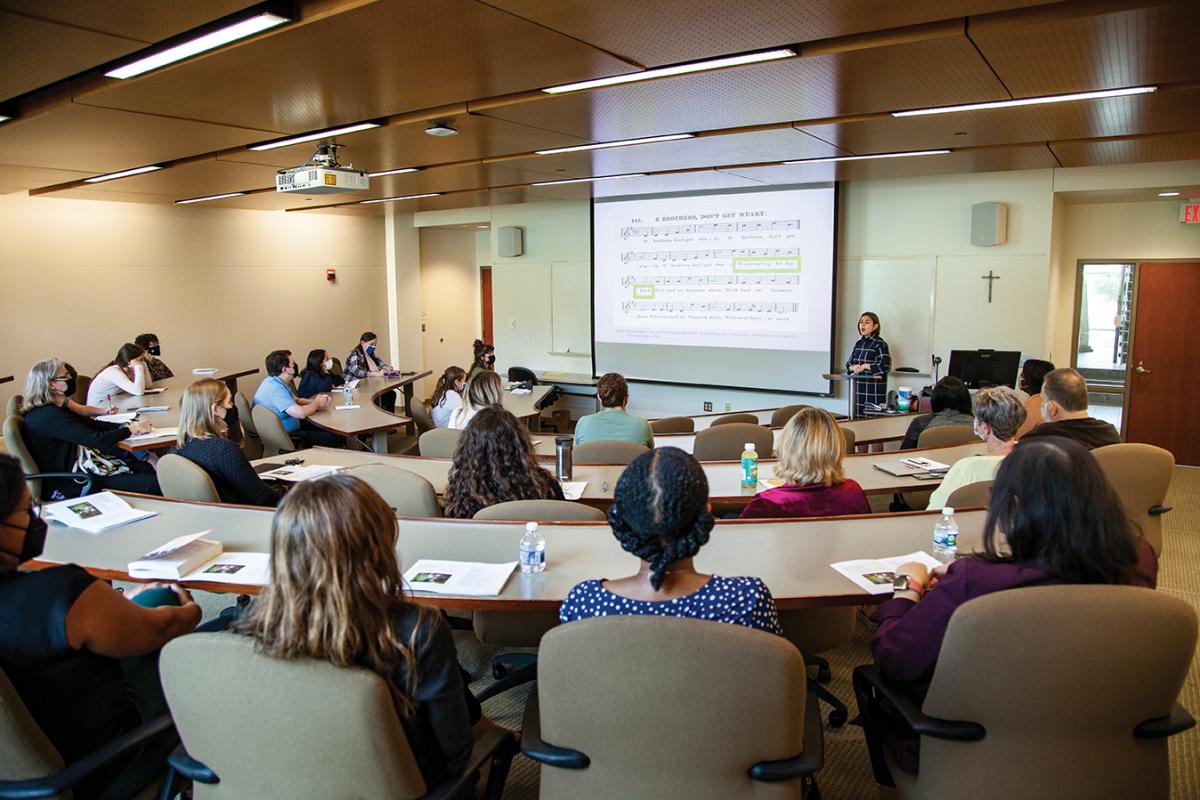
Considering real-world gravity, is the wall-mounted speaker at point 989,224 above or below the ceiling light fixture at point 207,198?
below

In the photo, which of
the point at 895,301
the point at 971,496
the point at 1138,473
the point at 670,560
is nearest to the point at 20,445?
the point at 670,560

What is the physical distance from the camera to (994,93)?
4355mm

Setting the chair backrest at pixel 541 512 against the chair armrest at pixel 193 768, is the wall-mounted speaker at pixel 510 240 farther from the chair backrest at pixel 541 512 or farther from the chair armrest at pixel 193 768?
the chair armrest at pixel 193 768

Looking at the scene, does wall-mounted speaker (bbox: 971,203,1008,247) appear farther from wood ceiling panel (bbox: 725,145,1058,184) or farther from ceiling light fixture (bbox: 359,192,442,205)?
ceiling light fixture (bbox: 359,192,442,205)

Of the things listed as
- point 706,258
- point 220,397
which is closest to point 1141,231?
point 706,258

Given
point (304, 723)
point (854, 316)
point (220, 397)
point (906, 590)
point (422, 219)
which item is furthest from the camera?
point (422, 219)

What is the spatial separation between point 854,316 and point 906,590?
7097 millimetres

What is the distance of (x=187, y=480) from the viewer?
3.78 meters

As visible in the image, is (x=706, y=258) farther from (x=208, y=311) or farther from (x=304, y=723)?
(x=304, y=723)

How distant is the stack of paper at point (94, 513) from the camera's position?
322 cm

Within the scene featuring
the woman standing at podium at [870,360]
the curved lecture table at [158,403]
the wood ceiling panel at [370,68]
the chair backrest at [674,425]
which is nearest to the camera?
the wood ceiling panel at [370,68]

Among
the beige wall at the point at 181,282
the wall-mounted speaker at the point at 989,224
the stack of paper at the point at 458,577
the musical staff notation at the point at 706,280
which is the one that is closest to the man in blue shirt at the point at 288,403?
the beige wall at the point at 181,282

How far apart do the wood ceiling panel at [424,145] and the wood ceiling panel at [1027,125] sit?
1959 mm

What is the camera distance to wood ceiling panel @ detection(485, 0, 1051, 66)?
296 centimetres
